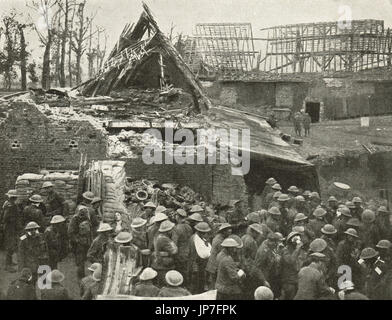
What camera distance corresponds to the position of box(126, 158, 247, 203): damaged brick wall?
42.9 feet

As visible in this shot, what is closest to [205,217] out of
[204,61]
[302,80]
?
[302,80]

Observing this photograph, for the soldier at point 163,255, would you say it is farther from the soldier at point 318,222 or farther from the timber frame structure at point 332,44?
the timber frame structure at point 332,44

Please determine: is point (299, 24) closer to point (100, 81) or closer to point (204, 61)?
point (204, 61)

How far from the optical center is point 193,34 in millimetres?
30438

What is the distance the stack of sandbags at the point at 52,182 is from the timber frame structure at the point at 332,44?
20457 mm

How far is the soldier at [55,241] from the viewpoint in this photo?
8.59 metres

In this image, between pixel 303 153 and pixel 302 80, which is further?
pixel 302 80

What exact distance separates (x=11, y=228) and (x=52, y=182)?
1771 mm

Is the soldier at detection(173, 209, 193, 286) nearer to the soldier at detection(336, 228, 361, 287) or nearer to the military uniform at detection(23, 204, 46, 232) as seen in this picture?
the soldier at detection(336, 228, 361, 287)

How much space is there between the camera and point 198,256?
841 cm

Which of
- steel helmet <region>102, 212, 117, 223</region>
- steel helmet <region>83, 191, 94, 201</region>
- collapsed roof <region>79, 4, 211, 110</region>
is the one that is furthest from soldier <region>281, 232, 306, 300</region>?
collapsed roof <region>79, 4, 211, 110</region>

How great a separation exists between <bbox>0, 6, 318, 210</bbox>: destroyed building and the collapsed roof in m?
0.05

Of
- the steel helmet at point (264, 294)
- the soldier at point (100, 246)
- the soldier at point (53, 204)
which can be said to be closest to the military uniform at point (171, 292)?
the steel helmet at point (264, 294)
